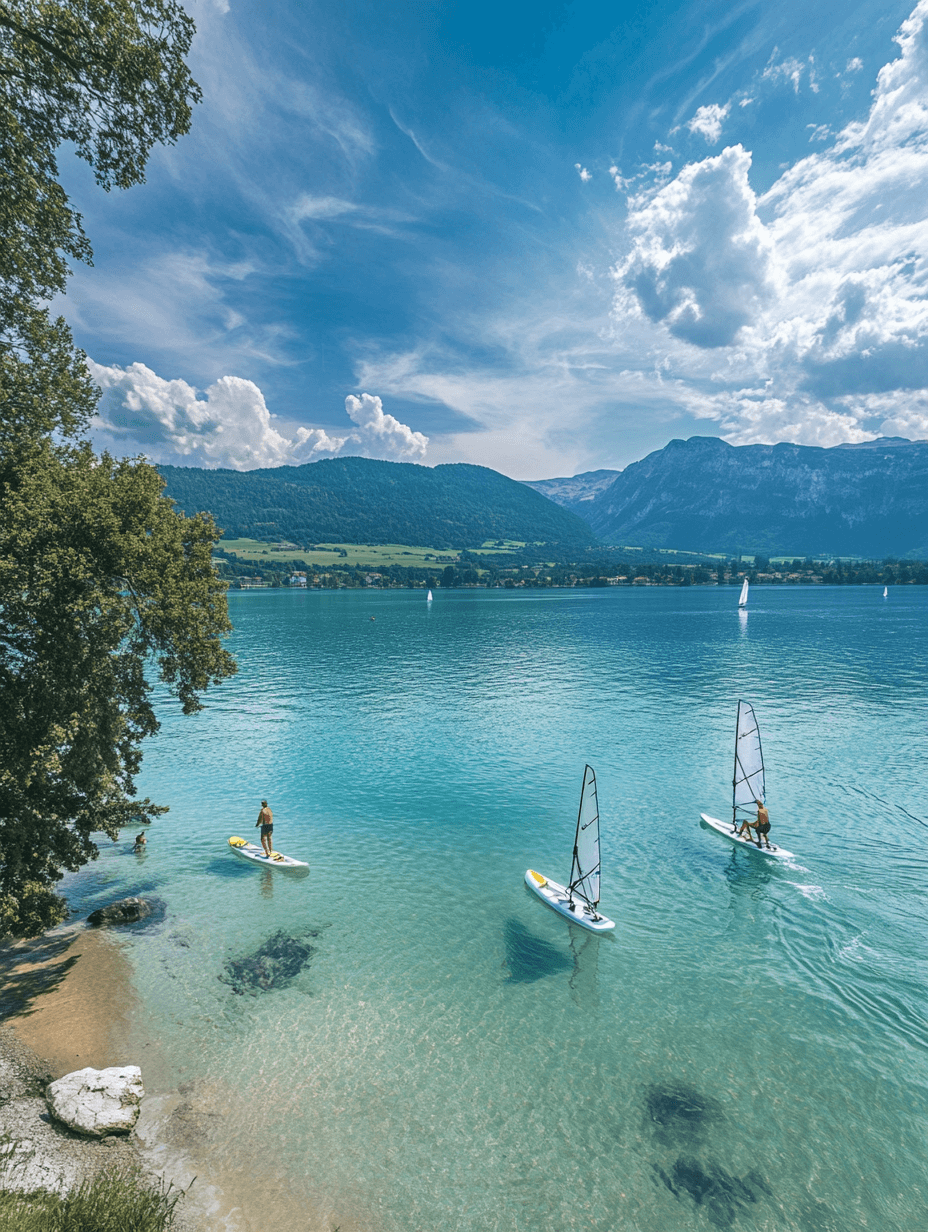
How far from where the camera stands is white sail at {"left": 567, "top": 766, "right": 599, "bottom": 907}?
2356 centimetres

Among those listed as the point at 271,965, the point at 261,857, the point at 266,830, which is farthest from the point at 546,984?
the point at 266,830

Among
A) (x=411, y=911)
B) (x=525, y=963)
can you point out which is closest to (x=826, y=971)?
(x=525, y=963)

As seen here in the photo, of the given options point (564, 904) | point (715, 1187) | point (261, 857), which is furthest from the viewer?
point (261, 857)

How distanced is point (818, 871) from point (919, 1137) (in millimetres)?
14826

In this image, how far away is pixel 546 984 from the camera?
20.5 m

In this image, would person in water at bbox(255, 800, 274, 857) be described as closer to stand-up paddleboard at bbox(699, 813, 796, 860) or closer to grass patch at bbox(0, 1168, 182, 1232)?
grass patch at bbox(0, 1168, 182, 1232)

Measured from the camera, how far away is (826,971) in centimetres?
2117

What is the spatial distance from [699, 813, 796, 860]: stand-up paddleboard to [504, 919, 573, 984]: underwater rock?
14.6 m

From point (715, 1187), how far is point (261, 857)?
23.4 metres

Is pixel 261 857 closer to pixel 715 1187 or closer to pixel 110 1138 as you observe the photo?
pixel 110 1138

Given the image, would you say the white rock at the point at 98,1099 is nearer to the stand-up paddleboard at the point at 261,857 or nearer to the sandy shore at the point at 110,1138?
the sandy shore at the point at 110,1138

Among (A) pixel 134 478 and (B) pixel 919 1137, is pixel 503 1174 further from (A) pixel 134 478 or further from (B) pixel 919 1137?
(A) pixel 134 478

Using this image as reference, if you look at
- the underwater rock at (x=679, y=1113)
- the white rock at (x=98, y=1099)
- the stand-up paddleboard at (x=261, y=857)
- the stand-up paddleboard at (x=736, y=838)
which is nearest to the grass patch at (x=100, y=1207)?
the white rock at (x=98, y=1099)

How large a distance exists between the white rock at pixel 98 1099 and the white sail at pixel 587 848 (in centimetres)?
1659
